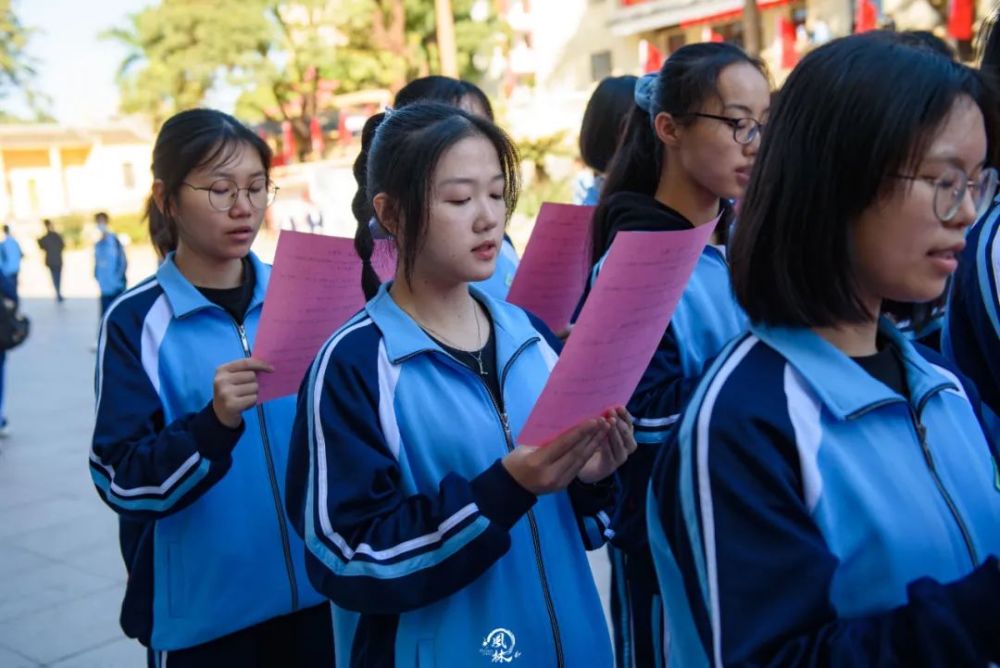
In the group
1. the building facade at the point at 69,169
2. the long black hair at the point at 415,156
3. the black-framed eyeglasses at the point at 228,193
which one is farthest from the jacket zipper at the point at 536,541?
the building facade at the point at 69,169

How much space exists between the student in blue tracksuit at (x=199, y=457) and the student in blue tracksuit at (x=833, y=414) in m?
1.09

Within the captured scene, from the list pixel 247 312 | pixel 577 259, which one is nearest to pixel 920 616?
pixel 577 259

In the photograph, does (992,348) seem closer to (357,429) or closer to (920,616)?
(920,616)

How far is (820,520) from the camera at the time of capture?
1.07 m

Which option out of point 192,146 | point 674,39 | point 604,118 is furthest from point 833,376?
point 674,39

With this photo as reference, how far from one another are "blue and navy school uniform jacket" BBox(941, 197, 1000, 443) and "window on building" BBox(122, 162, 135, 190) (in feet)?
152

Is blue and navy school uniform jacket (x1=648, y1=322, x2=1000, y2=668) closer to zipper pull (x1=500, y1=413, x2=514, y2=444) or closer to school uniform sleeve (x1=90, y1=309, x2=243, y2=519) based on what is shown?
zipper pull (x1=500, y1=413, x2=514, y2=444)

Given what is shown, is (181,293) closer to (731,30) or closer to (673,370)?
(673,370)

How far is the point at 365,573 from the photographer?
1465mm

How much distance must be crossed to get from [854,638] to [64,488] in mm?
5672

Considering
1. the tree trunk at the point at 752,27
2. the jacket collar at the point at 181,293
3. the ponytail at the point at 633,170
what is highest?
the tree trunk at the point at 752,27

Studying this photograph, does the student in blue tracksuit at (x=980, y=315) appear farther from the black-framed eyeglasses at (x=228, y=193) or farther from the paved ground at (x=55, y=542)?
the paved ground at (x=55, y=542)

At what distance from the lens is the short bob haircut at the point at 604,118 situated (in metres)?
3.10

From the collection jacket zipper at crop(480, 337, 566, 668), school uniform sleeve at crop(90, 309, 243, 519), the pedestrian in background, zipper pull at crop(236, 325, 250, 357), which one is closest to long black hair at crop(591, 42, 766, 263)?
jacket zipper at crop(480, 337, 566, 668)
